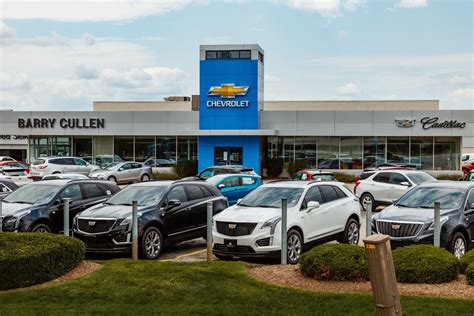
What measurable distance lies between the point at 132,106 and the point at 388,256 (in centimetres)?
7104

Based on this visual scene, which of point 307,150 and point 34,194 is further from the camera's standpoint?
point 307,150

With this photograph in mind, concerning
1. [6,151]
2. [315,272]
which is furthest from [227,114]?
[6,151]

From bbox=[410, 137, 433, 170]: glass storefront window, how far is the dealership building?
70 millimetres

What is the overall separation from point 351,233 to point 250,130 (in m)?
29.3

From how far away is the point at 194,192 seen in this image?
51.9 feet

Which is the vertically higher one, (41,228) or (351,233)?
(41,228)

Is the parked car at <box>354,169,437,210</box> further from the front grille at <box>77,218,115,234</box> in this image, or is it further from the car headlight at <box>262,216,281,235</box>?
the front grille at <box>77,218,115,234</box>

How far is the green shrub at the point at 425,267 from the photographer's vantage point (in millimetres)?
9305

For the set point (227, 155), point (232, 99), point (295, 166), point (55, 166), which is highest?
point (232, 99)

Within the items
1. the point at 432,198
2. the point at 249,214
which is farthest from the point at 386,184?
the point at 249,214

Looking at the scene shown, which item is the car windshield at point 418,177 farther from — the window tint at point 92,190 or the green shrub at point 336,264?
the green shrub at point 336,264

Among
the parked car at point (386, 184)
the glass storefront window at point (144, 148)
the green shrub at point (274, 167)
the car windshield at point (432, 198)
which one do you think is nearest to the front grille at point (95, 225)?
the car windshield at point (432, 198)

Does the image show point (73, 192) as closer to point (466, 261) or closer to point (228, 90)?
point (466, 261)

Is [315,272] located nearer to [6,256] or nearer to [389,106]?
[6,256]
